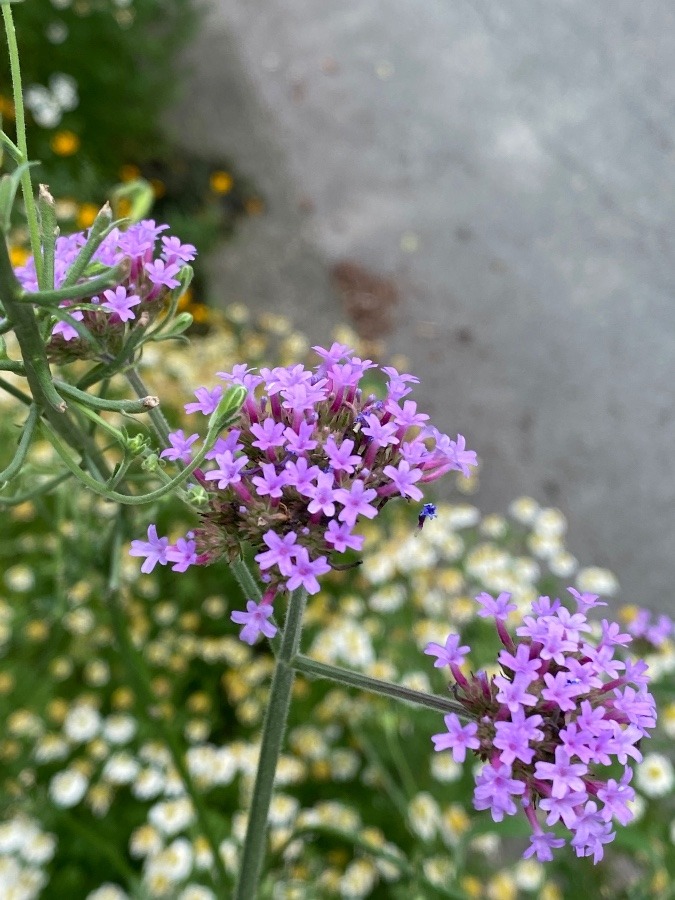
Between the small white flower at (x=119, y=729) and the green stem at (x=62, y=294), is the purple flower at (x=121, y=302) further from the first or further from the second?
the small white flower at (x=119, y=729)

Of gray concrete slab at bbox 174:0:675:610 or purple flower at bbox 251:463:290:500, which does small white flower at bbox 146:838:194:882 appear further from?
gray concrete slab at bbox 174:0:675:610

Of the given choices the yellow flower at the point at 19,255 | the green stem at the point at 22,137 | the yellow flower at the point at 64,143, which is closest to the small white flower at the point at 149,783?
the green stem at the point at 22,137

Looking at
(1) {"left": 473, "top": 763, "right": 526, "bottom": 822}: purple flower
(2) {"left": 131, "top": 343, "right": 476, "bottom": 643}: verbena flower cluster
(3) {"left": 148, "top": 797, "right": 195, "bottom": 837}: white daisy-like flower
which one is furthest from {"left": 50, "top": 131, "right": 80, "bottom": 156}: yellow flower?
(1) {"left": 473, "top": 763, "right": 526, "bottom": 822}: purple flower

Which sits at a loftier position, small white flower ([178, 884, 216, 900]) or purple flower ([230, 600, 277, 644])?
purple flower ([230, 600, 277, 644])

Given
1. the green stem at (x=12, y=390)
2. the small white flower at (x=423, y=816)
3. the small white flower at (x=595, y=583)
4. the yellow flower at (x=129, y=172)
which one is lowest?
the small white flower at (x=423, y=816)

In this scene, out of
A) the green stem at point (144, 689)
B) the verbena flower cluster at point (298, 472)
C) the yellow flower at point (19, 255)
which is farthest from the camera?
the yellow flower at point (19, 255)

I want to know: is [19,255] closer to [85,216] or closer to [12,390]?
[85,216]
